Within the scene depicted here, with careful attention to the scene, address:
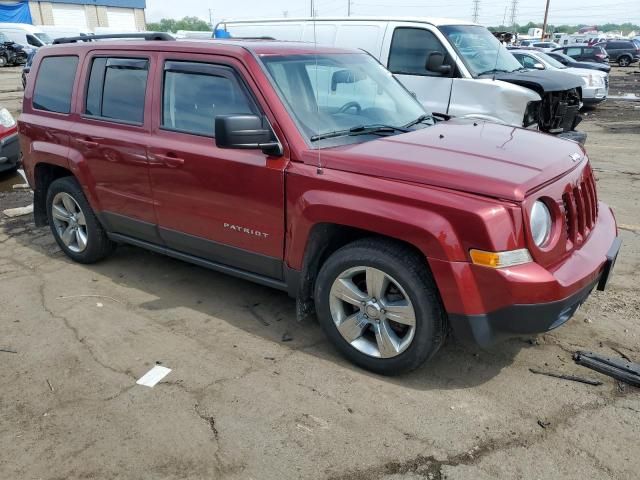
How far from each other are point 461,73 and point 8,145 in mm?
6044

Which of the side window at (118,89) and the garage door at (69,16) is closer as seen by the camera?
the side window at (118,89)

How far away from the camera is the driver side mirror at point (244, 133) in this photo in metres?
3.17

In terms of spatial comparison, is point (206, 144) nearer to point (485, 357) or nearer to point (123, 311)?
point (123, 311)

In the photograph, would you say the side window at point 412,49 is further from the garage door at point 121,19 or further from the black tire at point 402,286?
the garage door at point 121,19

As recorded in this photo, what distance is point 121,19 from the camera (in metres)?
60.0

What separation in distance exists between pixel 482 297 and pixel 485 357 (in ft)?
2.69

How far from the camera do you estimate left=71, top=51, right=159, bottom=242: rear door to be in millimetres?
4125

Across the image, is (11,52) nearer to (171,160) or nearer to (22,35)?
(22,35)

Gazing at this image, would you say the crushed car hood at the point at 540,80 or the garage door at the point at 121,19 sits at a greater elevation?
the crushed car hood at the point at 540,80

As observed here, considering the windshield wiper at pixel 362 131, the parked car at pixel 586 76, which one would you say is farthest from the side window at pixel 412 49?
the parked car at pixel 586 76

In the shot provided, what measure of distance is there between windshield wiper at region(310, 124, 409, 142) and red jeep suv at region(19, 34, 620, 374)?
14 mm

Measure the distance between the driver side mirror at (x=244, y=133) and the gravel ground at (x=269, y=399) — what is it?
4.25ft

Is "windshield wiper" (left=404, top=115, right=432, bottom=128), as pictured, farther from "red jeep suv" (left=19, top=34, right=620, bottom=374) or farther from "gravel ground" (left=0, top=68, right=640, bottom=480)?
"gravel ground" (left=0, top=68, right=640, bottom=480)

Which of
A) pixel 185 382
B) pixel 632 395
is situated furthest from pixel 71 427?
pixel 632 395
